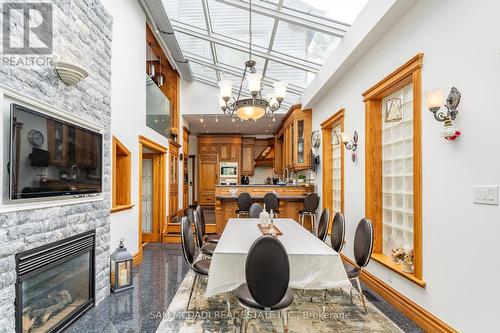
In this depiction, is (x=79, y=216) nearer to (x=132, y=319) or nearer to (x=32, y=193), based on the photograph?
(x=32, y=193)

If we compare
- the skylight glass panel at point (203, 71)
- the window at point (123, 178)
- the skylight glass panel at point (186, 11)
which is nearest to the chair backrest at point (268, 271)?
the window at point (123, 178)

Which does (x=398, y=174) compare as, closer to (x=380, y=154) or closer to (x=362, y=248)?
(x=380, y=154)

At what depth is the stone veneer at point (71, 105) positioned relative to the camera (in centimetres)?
176

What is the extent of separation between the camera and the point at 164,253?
183 inches

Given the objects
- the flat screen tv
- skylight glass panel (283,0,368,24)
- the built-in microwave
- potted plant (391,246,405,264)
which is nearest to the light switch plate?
potted plant (391,246,405,264)

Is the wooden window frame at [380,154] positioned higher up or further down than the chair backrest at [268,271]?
higher up

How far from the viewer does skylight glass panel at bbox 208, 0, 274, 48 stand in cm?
384

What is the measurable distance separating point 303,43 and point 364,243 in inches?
127

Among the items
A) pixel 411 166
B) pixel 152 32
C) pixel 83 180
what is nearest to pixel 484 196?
pixel 411 166

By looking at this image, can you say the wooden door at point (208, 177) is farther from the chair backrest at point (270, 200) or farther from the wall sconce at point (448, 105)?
the wall sconce at point (448, 105)

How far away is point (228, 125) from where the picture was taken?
8414 mm

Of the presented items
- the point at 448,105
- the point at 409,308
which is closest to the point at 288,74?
the point at 448,105

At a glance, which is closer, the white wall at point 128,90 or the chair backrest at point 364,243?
the chair backrest at point 364,243

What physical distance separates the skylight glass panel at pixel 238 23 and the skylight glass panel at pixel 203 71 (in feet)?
5.76
